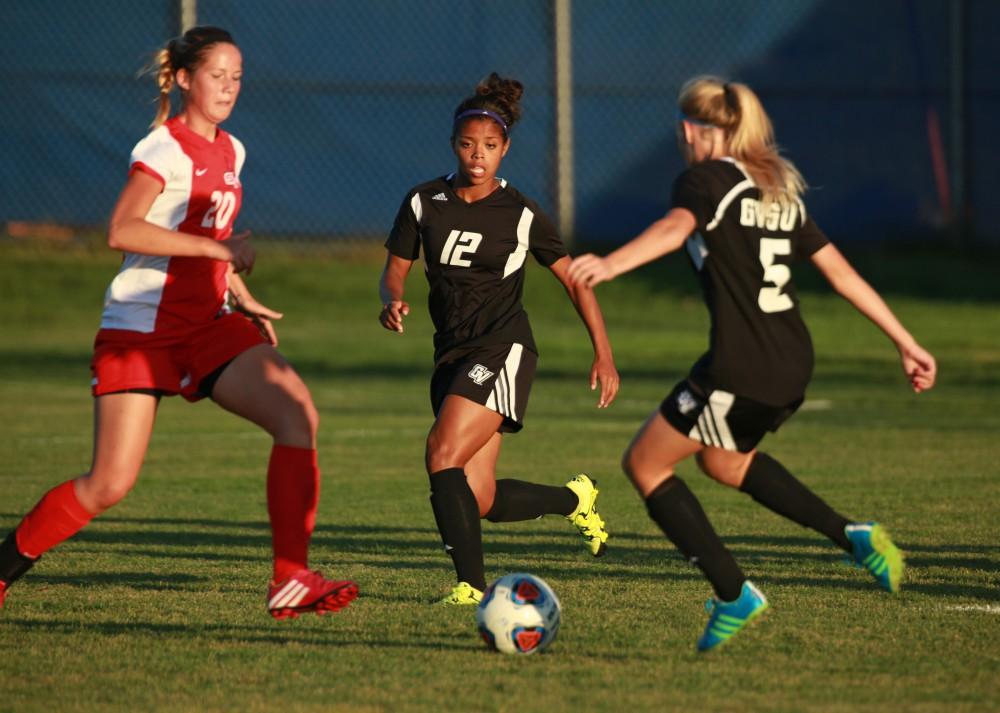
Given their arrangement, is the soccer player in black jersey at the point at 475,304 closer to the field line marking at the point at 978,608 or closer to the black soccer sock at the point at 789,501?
the black soccer sock at the point at 789,501

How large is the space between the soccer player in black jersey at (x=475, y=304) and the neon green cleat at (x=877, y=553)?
4.26 ft

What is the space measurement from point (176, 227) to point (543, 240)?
1613 mm

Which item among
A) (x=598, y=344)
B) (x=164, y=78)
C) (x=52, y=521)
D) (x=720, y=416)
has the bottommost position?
(x=52, y=521)

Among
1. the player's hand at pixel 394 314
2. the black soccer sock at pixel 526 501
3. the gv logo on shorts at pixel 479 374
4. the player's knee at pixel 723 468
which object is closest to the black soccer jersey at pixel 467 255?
the gv logo on shorts at pixel 479 374

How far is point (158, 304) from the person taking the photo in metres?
5.60

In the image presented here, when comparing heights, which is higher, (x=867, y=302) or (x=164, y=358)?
(x=867, y=302)

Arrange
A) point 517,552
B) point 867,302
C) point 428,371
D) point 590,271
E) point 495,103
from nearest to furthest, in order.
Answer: point 590,271
point 867,302
point 495,103
point 517,552
point 428,371

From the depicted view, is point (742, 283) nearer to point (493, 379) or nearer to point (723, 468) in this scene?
point (723, 468)

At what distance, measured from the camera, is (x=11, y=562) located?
5805 mm

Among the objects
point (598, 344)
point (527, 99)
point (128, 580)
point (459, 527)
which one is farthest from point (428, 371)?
Answer: point (459, 527)

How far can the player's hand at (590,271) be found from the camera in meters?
4.82

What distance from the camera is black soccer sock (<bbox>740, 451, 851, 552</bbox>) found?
546 centimetres

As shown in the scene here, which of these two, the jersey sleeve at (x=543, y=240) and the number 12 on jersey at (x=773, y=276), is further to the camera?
the jersey sleeve at (x=543, y=240)

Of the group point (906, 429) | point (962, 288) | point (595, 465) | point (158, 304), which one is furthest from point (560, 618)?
point (962, 288)
